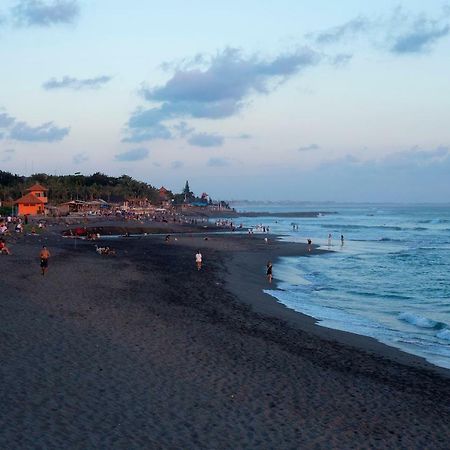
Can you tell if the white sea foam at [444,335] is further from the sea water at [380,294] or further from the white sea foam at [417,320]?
the white sea foam at [417,320]

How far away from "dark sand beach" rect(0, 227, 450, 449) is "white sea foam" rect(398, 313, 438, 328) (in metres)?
3.86

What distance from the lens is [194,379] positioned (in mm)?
10258

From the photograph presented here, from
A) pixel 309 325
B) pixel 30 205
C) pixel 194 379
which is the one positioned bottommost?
pixel 309 325

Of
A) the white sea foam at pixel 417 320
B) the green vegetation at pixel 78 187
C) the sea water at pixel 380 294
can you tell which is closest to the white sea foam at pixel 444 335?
the sea water at pixel 380 294

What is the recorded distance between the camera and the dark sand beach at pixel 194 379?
7.76 metres

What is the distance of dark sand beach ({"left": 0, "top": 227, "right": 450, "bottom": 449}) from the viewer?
7.76 metres

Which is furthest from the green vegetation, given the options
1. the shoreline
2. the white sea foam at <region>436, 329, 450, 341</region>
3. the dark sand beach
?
the white sea foam at <region>436, 329, 450, 341</region>

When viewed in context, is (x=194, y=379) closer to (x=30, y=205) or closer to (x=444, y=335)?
(x=444, y=335)

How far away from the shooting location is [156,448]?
712cm

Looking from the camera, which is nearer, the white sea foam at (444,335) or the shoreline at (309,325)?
the shoreline at (309,325)

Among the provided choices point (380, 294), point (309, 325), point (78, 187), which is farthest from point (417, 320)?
point (78, 187)

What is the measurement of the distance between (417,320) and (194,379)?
11396mm

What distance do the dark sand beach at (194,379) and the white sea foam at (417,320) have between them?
12.7ft

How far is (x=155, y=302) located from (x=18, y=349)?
7967 millimetres
